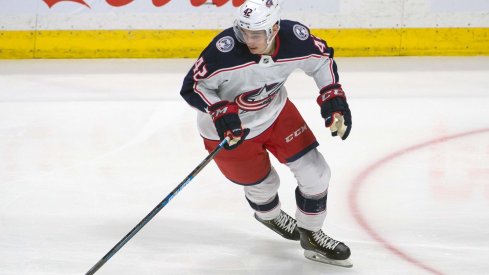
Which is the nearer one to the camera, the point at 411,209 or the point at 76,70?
the point at 411,209

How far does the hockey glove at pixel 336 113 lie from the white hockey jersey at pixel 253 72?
74 millimetres

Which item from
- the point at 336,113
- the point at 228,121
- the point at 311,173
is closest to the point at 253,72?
the point at 228,121

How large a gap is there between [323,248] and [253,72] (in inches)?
28.3

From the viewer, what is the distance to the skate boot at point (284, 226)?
343cm

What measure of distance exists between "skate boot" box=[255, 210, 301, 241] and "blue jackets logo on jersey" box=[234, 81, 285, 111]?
0.51 m

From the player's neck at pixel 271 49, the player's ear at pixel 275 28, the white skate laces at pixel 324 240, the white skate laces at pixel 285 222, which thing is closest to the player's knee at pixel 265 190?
the white skate laces at pixel 285 222

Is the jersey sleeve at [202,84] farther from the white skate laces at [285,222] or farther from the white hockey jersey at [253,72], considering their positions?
the white skate laces at [285,222]

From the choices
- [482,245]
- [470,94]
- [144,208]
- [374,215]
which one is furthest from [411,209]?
[470,94]

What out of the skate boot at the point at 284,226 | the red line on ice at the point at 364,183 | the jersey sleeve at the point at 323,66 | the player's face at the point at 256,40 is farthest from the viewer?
the skate boot at the point at 284,226

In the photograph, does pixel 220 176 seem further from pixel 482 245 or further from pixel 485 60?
pixel 485 60

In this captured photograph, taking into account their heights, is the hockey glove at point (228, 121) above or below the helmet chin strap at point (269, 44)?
below

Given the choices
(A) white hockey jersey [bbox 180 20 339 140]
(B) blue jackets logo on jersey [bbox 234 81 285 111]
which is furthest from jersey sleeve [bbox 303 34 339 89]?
(B) blue jackets logo on jersey [bbox 234 81 285 111]

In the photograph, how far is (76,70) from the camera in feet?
22.1

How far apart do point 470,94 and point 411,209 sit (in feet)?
7.31
